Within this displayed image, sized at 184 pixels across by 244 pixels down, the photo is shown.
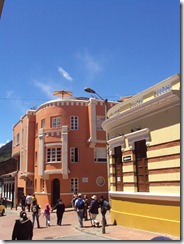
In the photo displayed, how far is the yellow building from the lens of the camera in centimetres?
1078

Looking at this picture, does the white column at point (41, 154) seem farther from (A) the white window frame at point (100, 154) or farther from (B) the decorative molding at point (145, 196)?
(B) the decorative molding at point (145, 196)

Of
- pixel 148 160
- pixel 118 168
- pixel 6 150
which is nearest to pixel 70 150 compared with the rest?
pixel 118 168

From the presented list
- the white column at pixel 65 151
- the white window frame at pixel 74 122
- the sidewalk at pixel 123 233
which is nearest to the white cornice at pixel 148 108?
the sidewalk at pixel 123 233

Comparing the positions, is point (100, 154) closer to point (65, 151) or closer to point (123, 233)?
point (65, 151)

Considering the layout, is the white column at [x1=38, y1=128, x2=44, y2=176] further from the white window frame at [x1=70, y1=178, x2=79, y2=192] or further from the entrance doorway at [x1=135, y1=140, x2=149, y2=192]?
the entrance doorway at [x1=135, y1=140, x2=149, y2=192]

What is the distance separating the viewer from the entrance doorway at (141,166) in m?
12.6

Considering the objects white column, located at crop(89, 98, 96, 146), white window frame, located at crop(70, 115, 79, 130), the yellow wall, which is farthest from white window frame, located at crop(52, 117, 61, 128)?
the yellow wall

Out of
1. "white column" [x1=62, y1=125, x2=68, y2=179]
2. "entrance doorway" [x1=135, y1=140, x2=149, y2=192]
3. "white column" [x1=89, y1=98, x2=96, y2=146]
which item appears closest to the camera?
"entrance doorway" [x1=135, y1=140, x2=149, y2=192]

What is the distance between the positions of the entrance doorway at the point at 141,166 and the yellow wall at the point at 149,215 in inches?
25.6

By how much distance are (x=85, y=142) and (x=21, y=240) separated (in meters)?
21.1

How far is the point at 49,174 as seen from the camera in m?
27.4

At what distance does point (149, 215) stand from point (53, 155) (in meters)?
17.3

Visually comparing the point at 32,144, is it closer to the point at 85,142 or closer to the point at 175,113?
the point at 85,142

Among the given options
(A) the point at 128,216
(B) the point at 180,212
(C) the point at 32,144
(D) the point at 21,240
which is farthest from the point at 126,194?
(C) the point at 32,144
